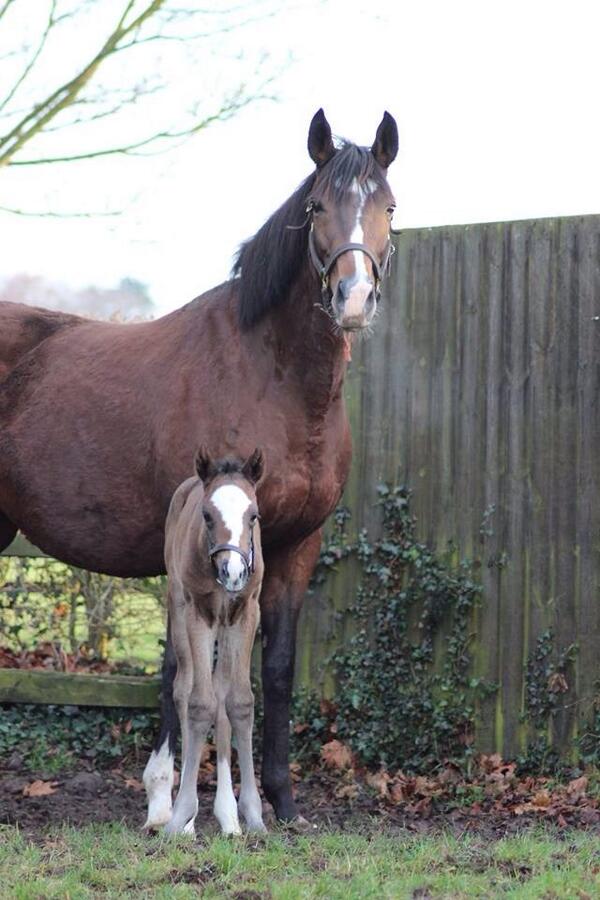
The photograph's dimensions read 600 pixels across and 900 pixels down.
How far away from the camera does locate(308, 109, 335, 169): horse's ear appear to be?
531 centimetres

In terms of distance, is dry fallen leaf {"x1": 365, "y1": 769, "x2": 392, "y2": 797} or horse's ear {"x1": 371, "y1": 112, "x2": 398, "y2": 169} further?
dry fallen leaf {"x1": 365, "y1": 769, "x2": 392, "y2": 797}

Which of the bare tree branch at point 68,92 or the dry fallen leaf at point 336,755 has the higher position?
the bare tree branch at point 68,92

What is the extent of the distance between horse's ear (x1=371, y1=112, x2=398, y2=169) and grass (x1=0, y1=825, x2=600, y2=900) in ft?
9.16

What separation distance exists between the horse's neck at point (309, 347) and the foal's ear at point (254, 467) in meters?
0.70

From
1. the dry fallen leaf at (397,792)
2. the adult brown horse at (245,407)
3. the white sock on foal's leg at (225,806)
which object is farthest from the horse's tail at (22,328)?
the dry fallen leaf at (397,792)

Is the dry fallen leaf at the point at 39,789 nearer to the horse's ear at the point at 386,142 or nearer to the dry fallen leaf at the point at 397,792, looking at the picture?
the dry fallen leaf at the point at 397,792

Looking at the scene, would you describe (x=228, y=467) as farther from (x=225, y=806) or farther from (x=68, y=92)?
(x=68, y=92)

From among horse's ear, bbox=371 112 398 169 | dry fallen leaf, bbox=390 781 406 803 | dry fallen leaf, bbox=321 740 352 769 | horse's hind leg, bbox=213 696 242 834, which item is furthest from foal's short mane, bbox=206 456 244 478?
dry fallen leaf, bbox=321 740 352 769

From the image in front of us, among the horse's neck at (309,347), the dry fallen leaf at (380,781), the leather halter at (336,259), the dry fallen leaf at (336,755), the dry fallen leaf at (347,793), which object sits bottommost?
the dry fallen leaf at (347,793)

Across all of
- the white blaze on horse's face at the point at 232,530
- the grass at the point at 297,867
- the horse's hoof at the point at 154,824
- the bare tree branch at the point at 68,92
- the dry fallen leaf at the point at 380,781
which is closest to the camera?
the grass at the point at 297,867

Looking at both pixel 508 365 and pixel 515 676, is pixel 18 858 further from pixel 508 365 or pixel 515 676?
pixel 508 365

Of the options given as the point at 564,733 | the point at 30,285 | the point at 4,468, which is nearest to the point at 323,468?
the point at 4,468

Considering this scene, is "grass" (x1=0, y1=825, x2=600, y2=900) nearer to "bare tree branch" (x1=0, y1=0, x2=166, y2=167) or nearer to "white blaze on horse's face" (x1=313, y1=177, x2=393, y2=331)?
"white blaze on horse's face" (x1=313, y1=177, x2=393, y2=331)

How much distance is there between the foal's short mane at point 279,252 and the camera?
17.4 ft
